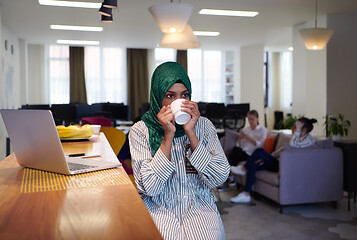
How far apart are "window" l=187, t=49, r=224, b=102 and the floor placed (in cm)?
872

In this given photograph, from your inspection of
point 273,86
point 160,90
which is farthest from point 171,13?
point 273,86

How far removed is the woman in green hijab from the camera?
1.61 meters

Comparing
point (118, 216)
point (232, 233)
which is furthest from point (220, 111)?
point (118, 216)

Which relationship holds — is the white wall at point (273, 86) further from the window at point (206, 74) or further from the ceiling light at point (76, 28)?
the ceiling light at point (76, 28)

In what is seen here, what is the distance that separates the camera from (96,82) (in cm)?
1268

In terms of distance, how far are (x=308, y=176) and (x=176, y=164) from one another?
10.9ft

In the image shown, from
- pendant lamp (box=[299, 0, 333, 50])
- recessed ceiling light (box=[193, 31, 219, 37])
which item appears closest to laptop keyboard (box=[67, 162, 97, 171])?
pendant lamp (box=[299, 0, 333, 50])

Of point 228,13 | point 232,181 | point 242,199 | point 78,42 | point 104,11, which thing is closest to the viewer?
point 104,11

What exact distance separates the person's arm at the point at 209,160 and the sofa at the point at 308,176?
299 cm

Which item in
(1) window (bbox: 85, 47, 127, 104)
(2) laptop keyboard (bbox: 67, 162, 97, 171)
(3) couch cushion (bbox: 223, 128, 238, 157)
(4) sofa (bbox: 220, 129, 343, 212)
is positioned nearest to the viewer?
(2) laptop keyboard (bbox: 67, 162, 97, 171)

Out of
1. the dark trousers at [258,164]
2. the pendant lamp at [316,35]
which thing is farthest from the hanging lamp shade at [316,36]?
the dark trousers at [258,164]

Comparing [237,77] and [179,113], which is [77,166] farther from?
[237,77]

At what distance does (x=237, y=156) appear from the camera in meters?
5.71

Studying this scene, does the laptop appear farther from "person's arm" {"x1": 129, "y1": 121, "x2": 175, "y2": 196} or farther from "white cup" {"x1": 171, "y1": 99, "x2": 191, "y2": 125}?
"white cup" {"x1": 171, "y1": 99, "x2": 191, "y2": 125}
